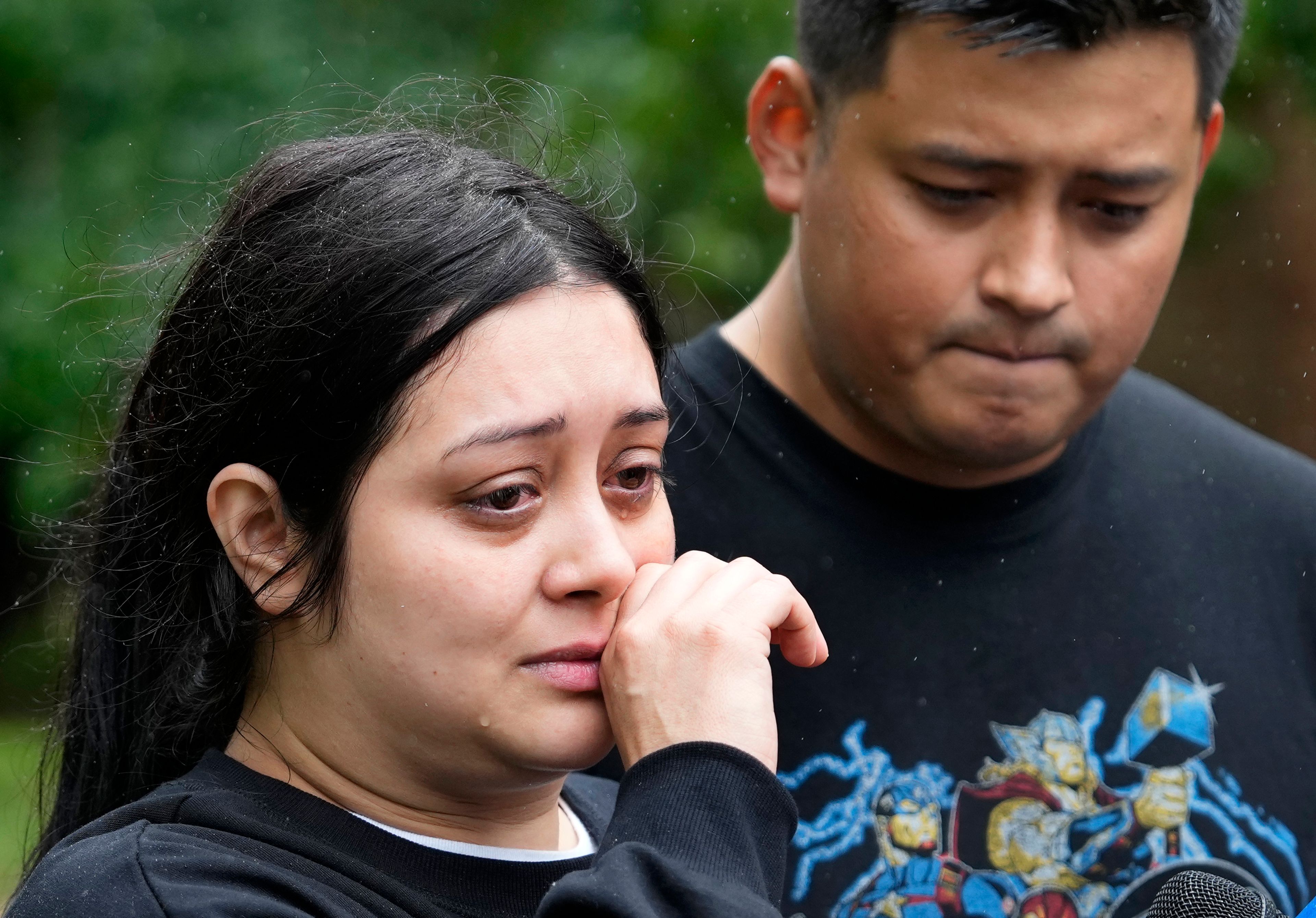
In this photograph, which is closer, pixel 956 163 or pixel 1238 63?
pixel 956 163

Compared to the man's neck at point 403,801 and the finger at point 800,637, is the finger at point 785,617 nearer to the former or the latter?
the finger at point 800,637

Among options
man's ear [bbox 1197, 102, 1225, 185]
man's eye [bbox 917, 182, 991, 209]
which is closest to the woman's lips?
man's eye [bbox 917, 182, 991, 209]

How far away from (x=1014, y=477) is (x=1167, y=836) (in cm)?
71

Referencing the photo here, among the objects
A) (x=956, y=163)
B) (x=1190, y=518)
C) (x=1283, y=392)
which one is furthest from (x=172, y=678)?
(x=1283, y=392)

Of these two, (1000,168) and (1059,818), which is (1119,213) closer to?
(1000,168)

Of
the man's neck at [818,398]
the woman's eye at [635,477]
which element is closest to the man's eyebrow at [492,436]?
the woman's eye at [635,477]

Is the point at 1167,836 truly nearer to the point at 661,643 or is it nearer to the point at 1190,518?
the point at 1190,518

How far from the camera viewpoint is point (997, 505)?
2896mm

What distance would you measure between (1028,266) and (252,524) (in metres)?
1.34

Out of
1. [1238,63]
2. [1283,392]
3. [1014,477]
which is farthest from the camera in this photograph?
[1283,392]

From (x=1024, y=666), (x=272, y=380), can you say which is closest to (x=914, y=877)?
(x=1024, y=666)

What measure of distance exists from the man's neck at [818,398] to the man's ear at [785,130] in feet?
0.45

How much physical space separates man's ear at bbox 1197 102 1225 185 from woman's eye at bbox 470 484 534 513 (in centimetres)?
155

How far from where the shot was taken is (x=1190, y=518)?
296cm
